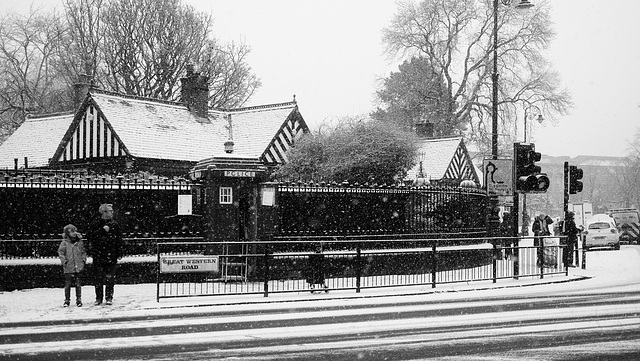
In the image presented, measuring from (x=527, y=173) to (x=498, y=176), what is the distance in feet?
8.02

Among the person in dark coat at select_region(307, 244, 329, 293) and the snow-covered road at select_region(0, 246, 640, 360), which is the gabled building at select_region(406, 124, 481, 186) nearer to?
the snow-covered road at select_region(0, 246, 640, 360)

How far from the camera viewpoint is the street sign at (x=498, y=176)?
21031mm

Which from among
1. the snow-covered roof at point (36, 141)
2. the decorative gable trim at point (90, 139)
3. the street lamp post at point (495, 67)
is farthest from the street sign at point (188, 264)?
the snow-covered roof at point (36, 141)

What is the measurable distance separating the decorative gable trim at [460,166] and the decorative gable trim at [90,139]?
20.0 m

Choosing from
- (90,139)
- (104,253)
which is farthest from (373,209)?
(90,139)

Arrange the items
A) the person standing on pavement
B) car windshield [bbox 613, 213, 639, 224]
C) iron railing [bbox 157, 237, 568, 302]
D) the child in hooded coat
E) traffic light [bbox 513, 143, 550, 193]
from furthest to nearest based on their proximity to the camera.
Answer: car windshield [bbox 613, 213, 639, 224] → traffic light [bbox 513, 143, 550, 193] → iron railing [bbox 157, 237, 568, 302] → the person standing on pavement → the child in hooded coat

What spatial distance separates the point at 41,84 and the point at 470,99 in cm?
2951

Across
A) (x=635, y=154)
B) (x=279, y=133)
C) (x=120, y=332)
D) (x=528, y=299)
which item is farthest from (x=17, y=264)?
(x=635, y=154)

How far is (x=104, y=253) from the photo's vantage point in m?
13.9

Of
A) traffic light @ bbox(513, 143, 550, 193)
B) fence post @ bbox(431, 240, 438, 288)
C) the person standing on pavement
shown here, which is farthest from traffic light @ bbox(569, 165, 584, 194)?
the person standing on pavement

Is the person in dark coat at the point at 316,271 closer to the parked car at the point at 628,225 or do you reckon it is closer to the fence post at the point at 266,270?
the fence post at the point at 266,270

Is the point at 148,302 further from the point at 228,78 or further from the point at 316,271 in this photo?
the point at 228,78

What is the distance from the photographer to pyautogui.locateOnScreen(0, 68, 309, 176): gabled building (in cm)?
2741

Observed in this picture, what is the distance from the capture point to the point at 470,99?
165 ft
